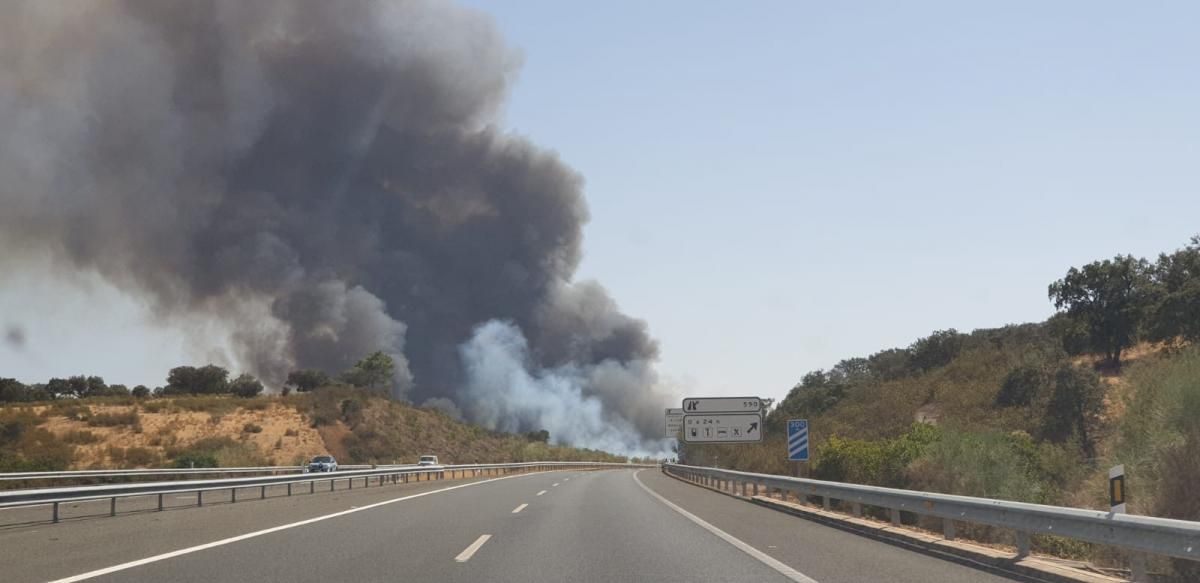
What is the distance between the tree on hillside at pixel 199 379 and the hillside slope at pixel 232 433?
30276 mm

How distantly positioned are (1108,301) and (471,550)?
7681 centimetres

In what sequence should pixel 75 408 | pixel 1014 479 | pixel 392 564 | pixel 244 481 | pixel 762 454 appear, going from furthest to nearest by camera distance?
pixel 75 408, pixel 762 454, pixel 244 481, pixel 1014 479, pixel 392 564

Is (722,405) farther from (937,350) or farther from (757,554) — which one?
(937,350)

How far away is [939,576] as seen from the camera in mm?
9508

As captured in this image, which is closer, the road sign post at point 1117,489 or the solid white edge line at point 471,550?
the road sign post at point 1117,489

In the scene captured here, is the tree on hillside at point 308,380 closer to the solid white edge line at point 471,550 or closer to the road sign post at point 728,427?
the road sign post at point 728,427

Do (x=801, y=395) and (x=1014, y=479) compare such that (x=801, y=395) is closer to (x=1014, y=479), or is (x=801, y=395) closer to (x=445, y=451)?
(x=445, y=451)

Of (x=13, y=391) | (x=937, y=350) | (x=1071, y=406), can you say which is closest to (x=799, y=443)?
(x=1071, y=406)

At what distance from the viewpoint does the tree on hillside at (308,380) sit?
11044 centimetres

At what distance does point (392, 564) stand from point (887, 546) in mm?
6709

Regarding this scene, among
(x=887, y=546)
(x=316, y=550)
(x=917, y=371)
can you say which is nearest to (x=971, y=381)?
(x=917, y=371)

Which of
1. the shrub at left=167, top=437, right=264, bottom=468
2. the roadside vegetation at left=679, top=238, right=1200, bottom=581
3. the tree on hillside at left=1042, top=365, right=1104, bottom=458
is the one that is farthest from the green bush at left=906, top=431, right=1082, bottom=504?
the shrub at left=167, top=437, right=264, bottom=468

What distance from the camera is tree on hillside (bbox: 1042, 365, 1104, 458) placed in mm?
50438

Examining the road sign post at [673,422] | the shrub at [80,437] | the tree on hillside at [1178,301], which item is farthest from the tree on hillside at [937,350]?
the shrub at [80,437]
